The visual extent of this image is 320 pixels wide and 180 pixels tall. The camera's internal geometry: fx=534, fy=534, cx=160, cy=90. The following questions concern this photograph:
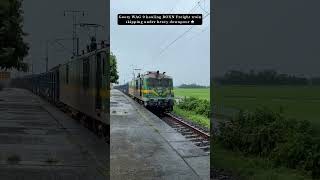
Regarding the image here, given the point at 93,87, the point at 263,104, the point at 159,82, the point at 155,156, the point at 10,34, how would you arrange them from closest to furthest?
the point at 155,156 < the point at 93,87 < the point at 263,104 < the point at 10,34 < the point at 159,82

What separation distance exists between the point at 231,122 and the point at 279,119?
5.89 feet

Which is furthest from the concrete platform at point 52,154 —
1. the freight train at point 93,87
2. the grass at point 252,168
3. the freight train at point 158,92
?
the freight train at point 158,92

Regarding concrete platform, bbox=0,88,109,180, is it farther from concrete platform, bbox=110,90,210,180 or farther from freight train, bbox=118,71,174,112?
freight train, bbox=118,71,174,112

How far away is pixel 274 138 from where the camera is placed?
11930mm

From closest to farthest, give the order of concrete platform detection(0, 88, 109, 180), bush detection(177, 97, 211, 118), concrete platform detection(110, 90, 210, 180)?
concrete platform detection(0, 88, 109, 180)
concrete platform detection(110, 90, 210, 180)
bush detection(177, 97, 211, 118)

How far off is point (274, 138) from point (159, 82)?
20294mm

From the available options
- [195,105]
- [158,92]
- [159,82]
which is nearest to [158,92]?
[158,92]

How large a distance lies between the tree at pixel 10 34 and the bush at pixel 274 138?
33.8 ft

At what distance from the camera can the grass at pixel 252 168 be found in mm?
9359

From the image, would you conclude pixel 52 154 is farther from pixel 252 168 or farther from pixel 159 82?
pixel 159 82

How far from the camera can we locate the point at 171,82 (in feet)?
105

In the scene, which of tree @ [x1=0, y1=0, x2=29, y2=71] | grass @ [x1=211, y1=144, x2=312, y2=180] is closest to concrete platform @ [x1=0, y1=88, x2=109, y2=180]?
grass @ [x1=211, y1=144, x2=312, y2=180]

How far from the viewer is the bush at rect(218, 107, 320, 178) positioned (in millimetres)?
10266

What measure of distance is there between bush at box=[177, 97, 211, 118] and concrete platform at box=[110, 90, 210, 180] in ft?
42.4
